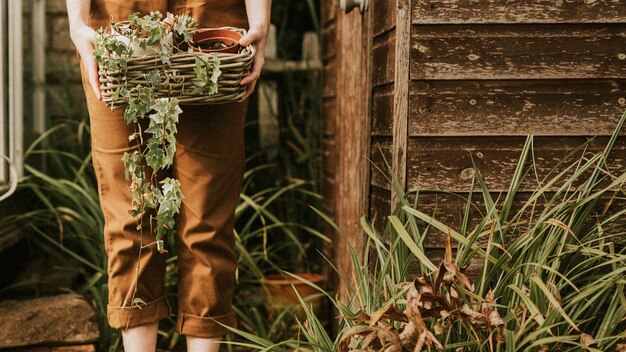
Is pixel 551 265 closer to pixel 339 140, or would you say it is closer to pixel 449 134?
pixel 449 134

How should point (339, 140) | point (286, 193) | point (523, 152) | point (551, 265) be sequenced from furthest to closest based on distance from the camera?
point (286, 193), point (339, 140), point (523, 152), point (551, 265)

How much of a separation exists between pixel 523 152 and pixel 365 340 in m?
0.70

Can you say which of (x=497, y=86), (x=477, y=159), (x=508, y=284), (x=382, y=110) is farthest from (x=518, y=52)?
(x=508, y=284)

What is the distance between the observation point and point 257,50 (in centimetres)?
192

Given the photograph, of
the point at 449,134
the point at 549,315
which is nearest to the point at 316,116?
the point at 449,134

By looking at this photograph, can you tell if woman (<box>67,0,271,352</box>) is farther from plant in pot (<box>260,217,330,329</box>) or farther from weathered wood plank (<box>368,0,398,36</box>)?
plant in pot (<box>260,217,330,329</box>)

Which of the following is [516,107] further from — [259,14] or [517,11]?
[259,14]

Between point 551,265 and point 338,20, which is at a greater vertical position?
point 338,20

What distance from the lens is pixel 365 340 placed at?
5.29 ft

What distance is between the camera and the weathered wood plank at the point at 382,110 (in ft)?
7.22

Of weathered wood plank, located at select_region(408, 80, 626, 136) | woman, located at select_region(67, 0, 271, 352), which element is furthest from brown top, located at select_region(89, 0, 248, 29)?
weathered wood plank, located at select_region(408, 80, 626, 136)

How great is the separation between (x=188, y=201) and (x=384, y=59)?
714mm

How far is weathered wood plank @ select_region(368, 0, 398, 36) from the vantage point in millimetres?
2164

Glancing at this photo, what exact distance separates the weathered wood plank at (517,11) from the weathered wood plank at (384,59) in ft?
0.46
